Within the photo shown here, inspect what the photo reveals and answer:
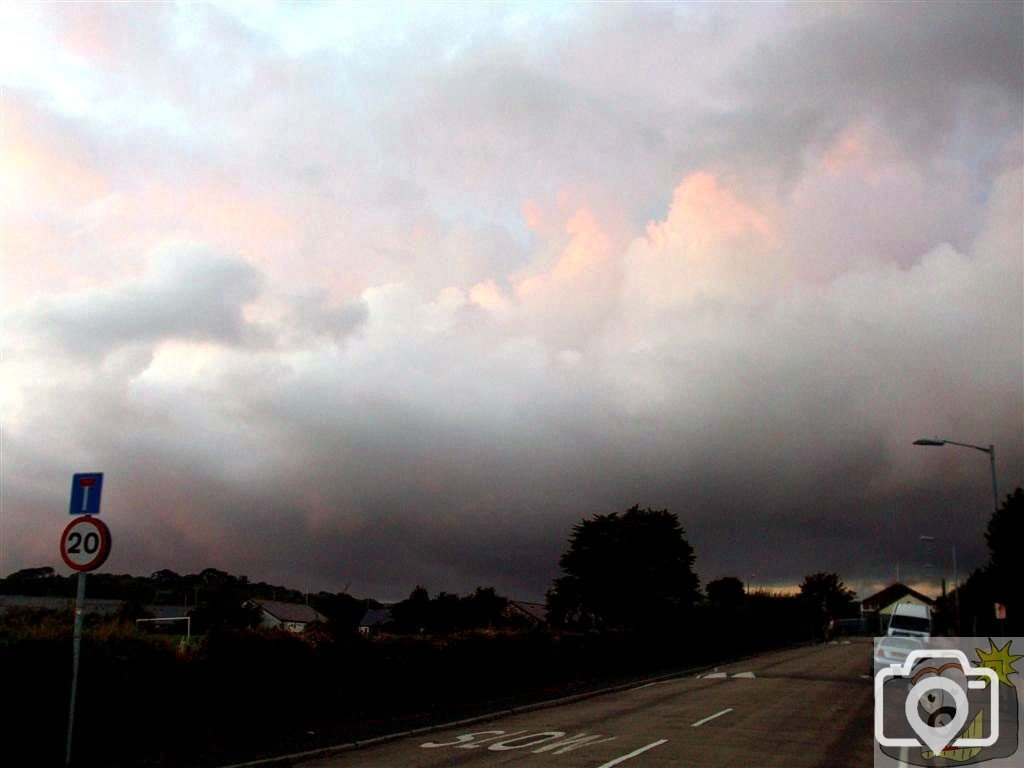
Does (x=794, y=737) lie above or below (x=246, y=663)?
below

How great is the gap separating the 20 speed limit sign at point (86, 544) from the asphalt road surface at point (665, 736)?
15.0 ft

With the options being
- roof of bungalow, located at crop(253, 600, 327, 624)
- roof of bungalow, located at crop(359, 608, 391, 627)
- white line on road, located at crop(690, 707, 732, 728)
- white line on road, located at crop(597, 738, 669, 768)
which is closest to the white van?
white line on road, located at crop(690, 707, 732, 728)

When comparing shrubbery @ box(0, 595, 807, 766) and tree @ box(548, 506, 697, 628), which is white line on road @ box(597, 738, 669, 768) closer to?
shrubbery @ box(0, 595, 807, 766)

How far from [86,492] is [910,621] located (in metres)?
33.7

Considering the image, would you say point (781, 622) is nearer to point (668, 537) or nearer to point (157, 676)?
point (668, 537)

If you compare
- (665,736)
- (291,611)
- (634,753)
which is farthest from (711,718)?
(291,611)

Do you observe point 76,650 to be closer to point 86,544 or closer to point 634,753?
point 86,544

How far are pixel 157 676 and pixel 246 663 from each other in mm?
2338

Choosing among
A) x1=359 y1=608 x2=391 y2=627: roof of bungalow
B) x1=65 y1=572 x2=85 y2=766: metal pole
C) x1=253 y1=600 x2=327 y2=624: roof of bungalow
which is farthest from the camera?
x1=359 y1=608 x2=391 y2=627: roof of bungalow

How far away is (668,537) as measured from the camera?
3322 inches

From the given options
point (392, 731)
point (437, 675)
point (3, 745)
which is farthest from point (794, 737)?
point (3, 745)

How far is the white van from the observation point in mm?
36719

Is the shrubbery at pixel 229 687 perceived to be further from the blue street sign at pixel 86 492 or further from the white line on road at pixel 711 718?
the white line on road at pixel 711 718

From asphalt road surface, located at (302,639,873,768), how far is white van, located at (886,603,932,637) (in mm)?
9749
